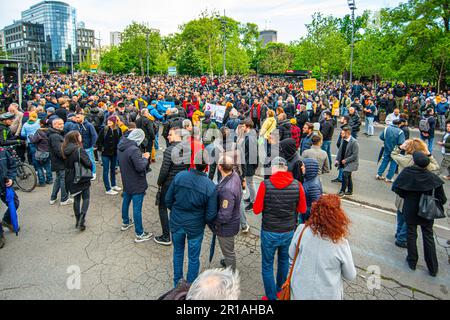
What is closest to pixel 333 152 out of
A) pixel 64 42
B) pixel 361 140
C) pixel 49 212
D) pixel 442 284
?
pixel 361 140

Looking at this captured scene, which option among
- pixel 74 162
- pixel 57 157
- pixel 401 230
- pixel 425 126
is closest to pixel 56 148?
pixel 57 157

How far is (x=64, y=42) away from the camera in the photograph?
13412cm

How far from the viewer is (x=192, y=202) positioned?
12.0ft

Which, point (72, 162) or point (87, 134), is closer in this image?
point (72, 162)

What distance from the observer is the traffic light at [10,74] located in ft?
47.1

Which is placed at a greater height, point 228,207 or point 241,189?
point 241,189

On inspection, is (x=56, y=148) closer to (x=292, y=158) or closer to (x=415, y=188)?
(x=292, y=158)

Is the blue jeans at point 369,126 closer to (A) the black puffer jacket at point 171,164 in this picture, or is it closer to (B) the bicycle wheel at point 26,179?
(A) the black puffer jacket at point 171,164

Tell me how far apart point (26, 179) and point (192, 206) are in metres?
6.06

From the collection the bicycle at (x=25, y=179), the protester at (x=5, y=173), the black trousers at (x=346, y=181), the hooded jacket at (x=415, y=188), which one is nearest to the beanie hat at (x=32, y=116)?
the bicycle at (x=25, y=179)

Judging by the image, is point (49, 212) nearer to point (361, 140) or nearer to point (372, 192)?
point (372, 192)

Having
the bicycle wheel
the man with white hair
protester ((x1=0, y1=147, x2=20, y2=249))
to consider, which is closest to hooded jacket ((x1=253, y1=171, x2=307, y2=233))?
the man with white hair

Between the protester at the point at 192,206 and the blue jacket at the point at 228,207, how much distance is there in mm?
81

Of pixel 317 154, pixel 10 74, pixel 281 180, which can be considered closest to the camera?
pixel 281 180
